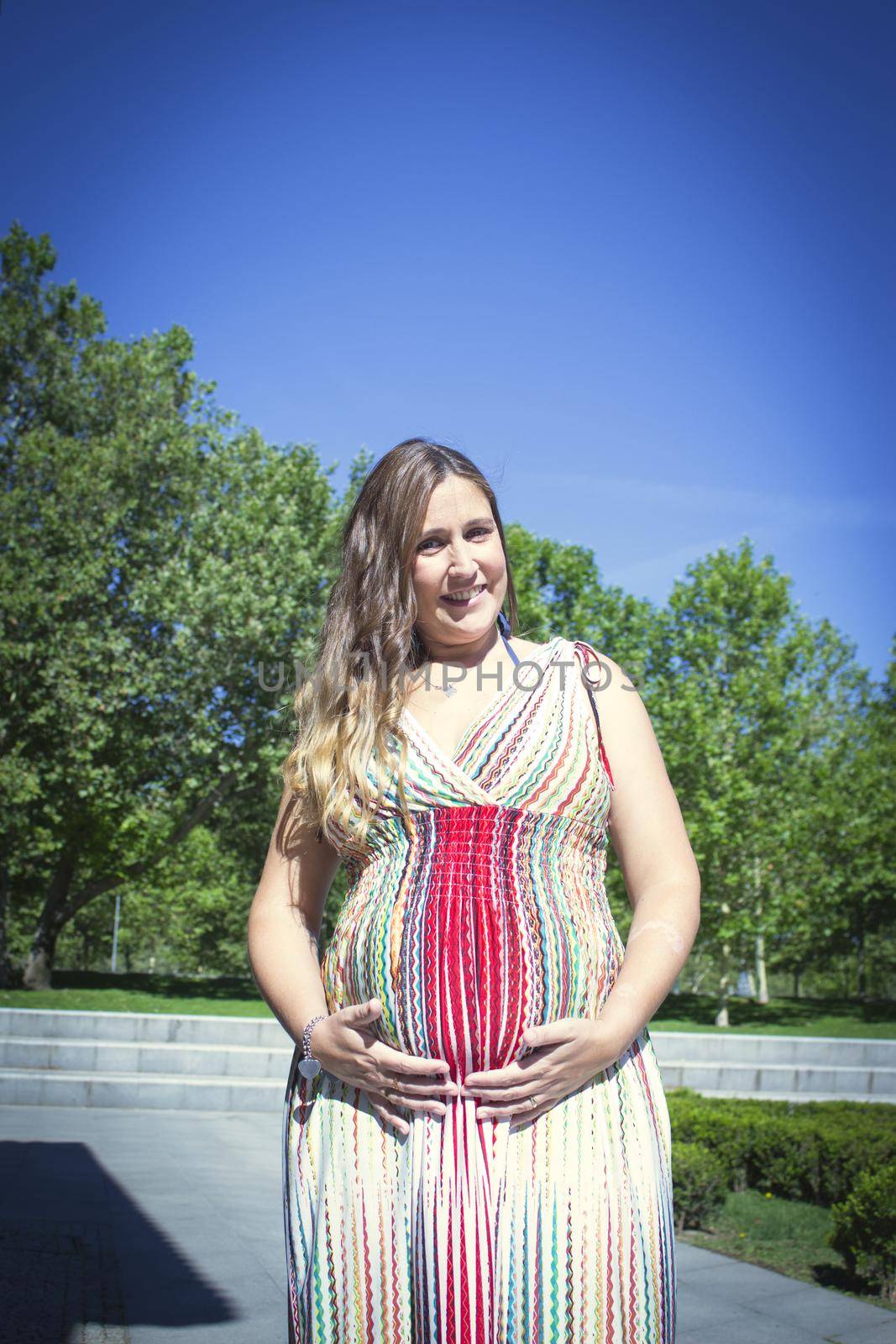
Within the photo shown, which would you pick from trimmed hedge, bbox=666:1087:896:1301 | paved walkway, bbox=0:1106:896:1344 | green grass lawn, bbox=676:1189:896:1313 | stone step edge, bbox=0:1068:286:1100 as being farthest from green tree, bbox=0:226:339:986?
green grass lawn, bbox=676:1189:896:1313

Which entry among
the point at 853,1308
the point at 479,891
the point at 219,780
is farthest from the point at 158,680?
the point at 479,891

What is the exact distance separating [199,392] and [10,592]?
26.0 ft

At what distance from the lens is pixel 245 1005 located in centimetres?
1989

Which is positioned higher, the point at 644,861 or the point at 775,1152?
the point at 644,861

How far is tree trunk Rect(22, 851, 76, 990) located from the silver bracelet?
2334 centimetres

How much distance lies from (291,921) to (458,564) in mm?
724

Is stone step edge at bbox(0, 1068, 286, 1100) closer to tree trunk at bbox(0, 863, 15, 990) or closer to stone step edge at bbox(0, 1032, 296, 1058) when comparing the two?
stone step edge at bbox(0, 1032, 296, 1058)

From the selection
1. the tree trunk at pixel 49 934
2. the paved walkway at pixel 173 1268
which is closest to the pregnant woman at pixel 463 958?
the paved walkway at pixel 173 1268

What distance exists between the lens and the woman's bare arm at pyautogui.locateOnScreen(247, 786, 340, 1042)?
1834 mm

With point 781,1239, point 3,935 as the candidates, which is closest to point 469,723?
point 781,1239

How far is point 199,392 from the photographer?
25.2 m

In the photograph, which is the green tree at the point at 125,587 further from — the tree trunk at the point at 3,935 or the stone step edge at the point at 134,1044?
the stone step edge at the point at 134,1044

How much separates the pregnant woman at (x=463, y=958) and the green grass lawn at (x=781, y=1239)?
542 cm

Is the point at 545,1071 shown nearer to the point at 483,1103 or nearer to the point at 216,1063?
the point at 483,1103
